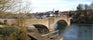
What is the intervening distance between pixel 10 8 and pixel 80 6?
83701 mm

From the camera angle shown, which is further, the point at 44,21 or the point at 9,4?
the point at 44,21

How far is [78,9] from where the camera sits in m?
87.2

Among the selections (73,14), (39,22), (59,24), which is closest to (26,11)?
(39,22)

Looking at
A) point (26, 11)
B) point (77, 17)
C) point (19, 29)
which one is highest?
point (26, 11)

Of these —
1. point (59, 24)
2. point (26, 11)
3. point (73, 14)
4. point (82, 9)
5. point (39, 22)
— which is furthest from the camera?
point (82, 9)

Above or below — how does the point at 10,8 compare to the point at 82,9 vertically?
above

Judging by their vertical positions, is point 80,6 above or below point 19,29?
below

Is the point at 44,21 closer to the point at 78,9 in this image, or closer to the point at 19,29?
the point at 19,29

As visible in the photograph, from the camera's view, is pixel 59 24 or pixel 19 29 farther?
pixel 59 24

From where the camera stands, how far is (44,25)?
48906 mm

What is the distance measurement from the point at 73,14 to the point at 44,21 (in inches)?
1441

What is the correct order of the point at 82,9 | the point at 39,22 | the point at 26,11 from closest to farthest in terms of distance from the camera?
the point at 26,11 < the point at 39,22 < the point at 82,9

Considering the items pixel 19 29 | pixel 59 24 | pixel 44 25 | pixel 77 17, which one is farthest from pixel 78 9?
pixel 19 29

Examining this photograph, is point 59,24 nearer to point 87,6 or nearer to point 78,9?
point 78,9
